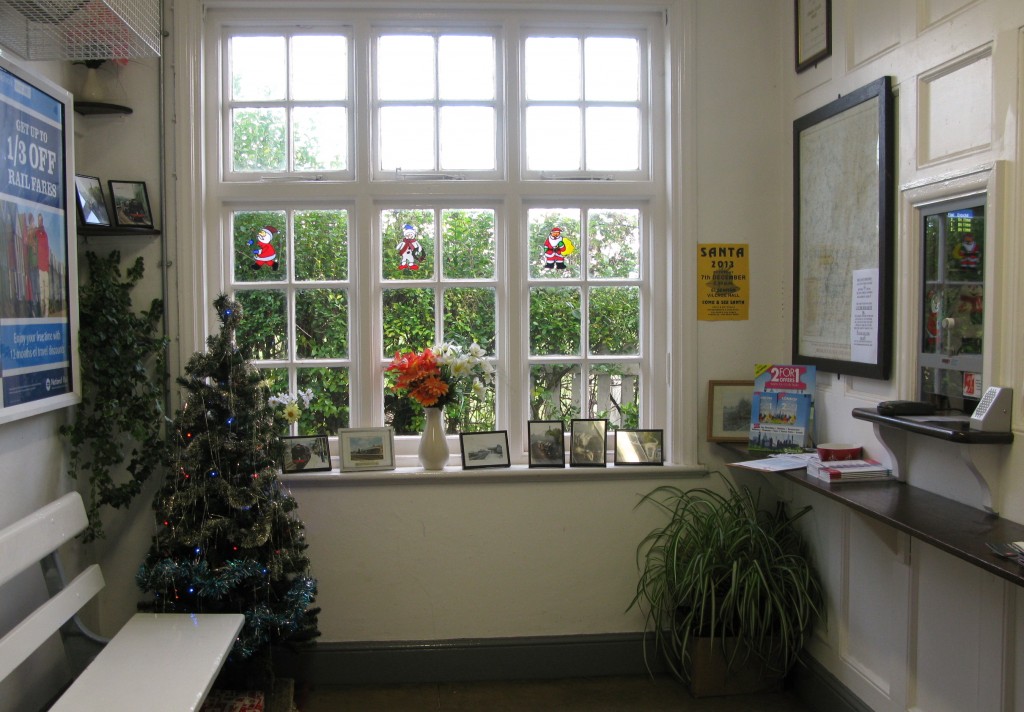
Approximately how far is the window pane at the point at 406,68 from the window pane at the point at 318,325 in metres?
0.88

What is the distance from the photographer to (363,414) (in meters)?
3.35

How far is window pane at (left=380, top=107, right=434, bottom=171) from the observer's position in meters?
3.37

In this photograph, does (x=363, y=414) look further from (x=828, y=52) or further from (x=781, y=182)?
(x=828, y=52)

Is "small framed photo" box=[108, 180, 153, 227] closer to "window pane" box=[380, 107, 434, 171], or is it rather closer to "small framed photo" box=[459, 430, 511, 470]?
"window pane" box=[380, 107, 434, 171]

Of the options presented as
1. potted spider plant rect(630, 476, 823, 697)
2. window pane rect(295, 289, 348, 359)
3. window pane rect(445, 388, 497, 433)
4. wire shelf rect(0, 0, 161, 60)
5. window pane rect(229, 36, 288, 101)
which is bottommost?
potted spider plant rect(630, 476, 823, 697)

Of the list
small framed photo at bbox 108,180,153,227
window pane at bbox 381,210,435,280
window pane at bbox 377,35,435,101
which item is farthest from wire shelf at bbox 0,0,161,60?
window pane at bbox 381,210,435,280

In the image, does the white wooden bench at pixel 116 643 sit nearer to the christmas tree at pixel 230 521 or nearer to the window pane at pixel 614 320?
the christmas tree at pixel 230 521

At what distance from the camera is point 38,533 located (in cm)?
233

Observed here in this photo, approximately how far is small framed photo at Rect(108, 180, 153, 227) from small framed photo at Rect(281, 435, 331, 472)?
1.00m

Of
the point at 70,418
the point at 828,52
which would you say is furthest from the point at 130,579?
the point at 828,52

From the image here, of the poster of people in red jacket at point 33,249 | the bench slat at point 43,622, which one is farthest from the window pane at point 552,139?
the bench slat at point 43,622

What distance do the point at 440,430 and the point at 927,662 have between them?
73.1 inches

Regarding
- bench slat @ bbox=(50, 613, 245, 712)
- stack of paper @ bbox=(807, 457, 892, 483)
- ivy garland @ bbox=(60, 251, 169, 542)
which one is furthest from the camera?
ivy garland @ bbox=(60, 251, 169, 542)

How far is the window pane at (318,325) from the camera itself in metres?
3.37
